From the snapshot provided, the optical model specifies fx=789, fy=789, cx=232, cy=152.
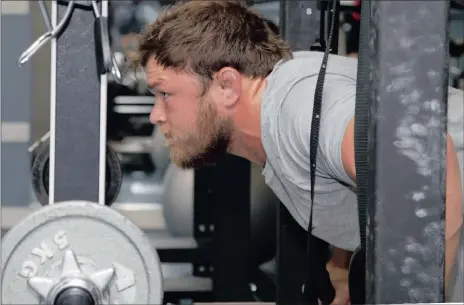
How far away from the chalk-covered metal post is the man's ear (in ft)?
2.10

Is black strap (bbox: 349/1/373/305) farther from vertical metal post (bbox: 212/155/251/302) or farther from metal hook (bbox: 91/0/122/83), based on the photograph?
vertical metal post (bbox: 212/155/251/302)

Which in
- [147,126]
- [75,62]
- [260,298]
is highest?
[75,62]

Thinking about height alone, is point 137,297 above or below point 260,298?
above

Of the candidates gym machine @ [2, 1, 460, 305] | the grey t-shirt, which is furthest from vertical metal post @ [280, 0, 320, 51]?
gym machine @ [2, 1, 460, 305]

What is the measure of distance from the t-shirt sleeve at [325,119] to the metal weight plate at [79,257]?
13.7 inches

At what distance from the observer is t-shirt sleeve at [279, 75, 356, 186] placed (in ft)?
3.74

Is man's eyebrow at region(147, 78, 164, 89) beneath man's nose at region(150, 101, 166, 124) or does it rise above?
above

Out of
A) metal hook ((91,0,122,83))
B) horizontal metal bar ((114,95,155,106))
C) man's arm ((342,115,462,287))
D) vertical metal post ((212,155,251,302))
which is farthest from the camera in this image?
horizontal metal bar ((114,95,155,106))

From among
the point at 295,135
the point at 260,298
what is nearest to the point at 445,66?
the point at 295,135

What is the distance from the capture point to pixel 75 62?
1.17 metres

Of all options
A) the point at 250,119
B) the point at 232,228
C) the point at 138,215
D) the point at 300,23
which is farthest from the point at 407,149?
the point at 138,215

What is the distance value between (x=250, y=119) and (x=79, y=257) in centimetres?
65

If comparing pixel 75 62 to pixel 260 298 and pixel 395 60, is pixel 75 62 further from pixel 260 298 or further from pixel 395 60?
pixel 260 298

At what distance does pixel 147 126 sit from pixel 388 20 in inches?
160
